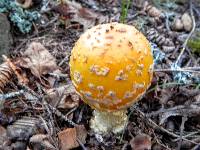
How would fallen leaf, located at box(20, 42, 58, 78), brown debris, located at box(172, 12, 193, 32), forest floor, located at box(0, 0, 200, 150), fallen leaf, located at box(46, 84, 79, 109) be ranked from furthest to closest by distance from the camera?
1. brown debris, located at box(172, 12, 193, 32)
2. fallen leaf, located at box(20, 42, 58, 78)
3. fallen leaf, located at box(46, 84, 79, 109)
4. forest floor, located at box(0, 0, 200, 150)

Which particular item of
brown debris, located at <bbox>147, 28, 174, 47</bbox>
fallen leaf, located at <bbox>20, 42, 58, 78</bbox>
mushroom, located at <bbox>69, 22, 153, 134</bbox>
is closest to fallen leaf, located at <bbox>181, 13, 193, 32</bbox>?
brown debris, located at <bbox>147, 28, 174, 47</bbox>

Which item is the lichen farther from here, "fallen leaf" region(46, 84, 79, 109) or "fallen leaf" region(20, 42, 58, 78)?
"fallen leaf" region(46, 84, 79, 109)

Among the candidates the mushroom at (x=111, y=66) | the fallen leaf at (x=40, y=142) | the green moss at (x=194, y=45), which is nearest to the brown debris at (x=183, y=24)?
the green moss at (x=194, y=45)

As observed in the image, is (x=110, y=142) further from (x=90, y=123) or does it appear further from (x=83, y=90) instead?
(x=83, y=90)

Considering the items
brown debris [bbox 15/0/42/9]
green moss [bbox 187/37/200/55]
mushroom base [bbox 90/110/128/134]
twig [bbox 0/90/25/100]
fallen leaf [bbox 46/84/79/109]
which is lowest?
mushroom base [bbox 90/110/128/134]

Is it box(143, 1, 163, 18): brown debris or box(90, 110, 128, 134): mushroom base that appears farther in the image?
box(143, 1, 163, 18): brown debris

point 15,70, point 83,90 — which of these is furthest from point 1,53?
point 83,90

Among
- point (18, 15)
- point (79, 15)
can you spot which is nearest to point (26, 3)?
point (18, 15)

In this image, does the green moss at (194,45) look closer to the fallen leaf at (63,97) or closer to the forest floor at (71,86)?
the forest floor at (71,86)
